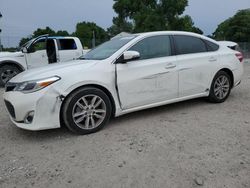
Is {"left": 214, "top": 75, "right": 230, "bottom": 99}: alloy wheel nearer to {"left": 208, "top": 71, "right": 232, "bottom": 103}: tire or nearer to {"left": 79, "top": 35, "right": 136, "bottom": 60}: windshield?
{"left": 208, "top": 71, "right": 232, "bottom": 103}: tire

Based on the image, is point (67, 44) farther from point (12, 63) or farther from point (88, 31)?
point (88, 31)

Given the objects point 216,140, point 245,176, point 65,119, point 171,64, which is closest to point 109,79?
point 65,119

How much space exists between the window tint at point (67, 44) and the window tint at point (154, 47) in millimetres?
5517

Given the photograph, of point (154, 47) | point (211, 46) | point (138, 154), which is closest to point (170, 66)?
point (154, 47)

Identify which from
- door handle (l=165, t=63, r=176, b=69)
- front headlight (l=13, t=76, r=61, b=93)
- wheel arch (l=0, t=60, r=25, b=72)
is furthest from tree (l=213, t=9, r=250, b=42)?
front headlight (l=13, t=76, r=61, b=93)

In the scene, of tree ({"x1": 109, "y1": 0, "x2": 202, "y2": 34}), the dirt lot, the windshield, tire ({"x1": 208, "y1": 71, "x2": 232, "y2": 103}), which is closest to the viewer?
the dirt lot

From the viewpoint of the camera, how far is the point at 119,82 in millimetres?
3766

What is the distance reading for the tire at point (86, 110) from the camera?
136 inches

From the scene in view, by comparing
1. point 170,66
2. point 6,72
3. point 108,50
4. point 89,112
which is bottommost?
point 89,112

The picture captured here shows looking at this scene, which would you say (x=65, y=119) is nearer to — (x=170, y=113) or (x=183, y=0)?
(x=170, y=113)

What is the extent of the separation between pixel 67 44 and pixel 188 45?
5.73 metres

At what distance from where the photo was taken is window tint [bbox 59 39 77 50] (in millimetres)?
9047

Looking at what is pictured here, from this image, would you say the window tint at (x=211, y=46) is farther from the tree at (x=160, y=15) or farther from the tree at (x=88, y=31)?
the tree at (x=88, y=31)

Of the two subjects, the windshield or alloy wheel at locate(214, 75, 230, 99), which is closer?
the windshield
